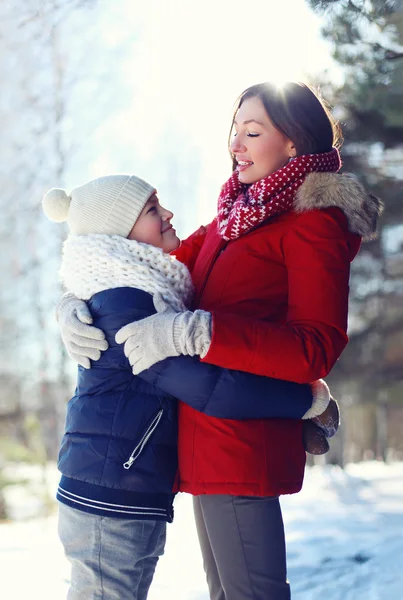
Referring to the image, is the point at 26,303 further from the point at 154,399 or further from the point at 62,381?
the point at 154,399

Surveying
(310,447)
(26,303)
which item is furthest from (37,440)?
(310,447)

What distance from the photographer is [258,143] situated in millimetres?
2039

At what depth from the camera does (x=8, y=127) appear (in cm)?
881

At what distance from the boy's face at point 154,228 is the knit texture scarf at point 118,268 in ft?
0.24

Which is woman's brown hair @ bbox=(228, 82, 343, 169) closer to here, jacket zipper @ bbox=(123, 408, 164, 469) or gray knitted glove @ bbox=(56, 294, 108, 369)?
gray knitted glove @ bbox=(56, 294, 108, 369)

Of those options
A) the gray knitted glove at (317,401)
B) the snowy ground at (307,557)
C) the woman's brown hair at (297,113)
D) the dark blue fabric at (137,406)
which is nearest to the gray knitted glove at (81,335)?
the dark blue fabric at (137,406)

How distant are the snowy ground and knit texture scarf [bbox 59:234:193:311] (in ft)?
6.12

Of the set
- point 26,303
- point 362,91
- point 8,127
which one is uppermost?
point 8,127

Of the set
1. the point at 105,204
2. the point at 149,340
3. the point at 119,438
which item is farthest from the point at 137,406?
the point at 105,204

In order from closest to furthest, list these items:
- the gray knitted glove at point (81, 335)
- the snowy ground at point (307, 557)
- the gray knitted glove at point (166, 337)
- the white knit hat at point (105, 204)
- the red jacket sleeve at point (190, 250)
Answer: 1. the gray knitted glove at point (166, 337)
2. the gray knitted glove at point (81, 335)
3. the white knit hat at point (105, 204)
4. the red jacket sleeve at point (190, 250)
5. the snowy ground at point (307, 557)

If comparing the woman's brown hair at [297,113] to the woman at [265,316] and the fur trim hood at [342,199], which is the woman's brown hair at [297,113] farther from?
the fur trim hood at [342,199]

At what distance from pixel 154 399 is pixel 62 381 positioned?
6943 mm

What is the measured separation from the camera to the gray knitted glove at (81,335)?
1.83m

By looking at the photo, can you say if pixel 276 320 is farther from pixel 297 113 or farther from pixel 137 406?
pixel 297 113
